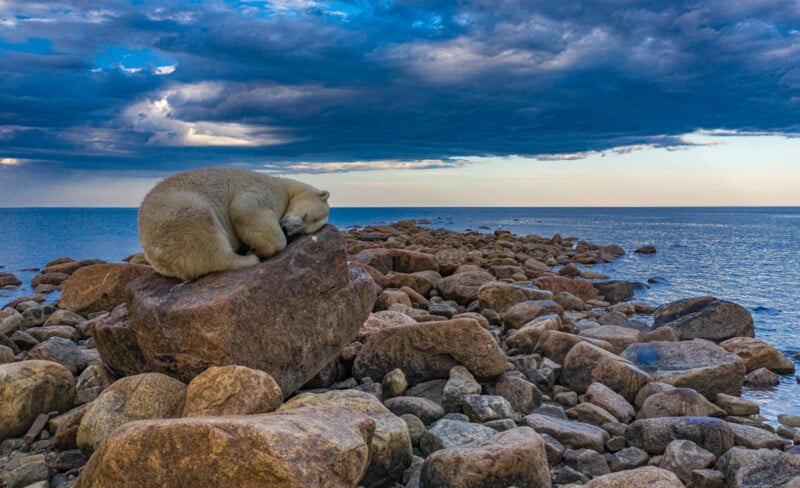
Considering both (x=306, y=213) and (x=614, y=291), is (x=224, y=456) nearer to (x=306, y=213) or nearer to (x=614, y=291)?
(x=306, y=213)

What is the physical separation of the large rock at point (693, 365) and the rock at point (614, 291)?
379 inches

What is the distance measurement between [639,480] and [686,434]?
208 cm

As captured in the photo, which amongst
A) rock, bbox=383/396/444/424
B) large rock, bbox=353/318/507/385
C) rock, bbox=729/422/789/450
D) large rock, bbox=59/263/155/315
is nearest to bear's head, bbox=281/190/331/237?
large rock, bbox=353/318/507/385

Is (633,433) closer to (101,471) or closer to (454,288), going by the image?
(101,471)

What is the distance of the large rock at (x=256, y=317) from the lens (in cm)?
699

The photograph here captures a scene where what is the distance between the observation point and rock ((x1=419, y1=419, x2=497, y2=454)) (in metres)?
6.77

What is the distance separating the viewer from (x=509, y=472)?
5812mm

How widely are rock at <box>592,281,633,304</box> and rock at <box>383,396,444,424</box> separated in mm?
14475

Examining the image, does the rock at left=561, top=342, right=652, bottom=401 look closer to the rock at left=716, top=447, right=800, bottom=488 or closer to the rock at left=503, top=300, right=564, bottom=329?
the rock at left=716, top=447, right=800, bottom=488

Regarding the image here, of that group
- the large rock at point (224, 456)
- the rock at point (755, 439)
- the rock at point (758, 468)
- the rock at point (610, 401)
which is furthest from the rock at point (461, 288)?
the large rock at point (224, 456)

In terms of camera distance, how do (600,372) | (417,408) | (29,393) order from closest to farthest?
(29,393) → (417,408) → (600,372)

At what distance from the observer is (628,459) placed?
7105mm

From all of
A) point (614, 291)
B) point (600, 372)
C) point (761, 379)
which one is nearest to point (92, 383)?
point (600, 372)

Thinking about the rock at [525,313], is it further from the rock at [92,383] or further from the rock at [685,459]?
the rock at [92,383]
